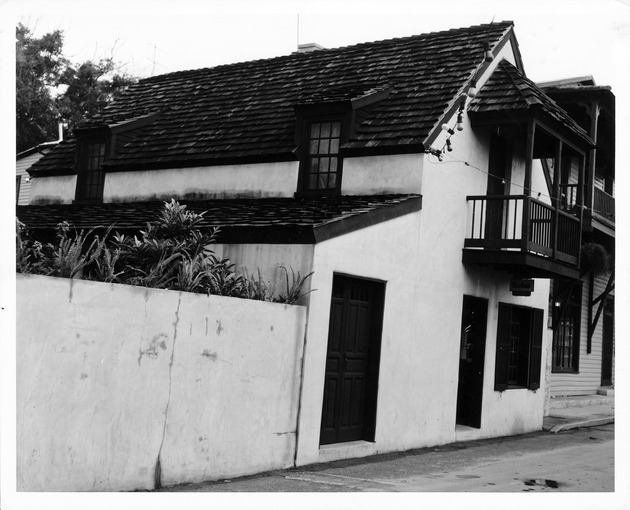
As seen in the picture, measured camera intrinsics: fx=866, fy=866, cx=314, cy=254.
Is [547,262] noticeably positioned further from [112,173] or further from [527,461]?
[112,173]

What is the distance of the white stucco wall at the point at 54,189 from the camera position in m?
18.8

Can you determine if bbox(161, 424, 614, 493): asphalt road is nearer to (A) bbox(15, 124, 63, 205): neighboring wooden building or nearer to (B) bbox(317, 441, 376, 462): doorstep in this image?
(B) bbox(317, 441, 376, 462): doorstep

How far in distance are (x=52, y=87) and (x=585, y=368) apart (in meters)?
22.7

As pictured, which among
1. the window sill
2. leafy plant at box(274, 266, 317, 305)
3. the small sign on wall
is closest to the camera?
leafy plant at box(274, 266, 317, 305)

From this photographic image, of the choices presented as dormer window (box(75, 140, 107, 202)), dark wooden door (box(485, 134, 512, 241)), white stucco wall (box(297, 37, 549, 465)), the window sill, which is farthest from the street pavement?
dormer window (box(75, 140, 107, 202))

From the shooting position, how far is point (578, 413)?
20469mm

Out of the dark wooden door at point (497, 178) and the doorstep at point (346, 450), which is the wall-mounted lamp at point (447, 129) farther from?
the doorstep at point (346, 450)

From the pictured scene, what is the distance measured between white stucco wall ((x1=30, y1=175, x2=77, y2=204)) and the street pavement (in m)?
9.88

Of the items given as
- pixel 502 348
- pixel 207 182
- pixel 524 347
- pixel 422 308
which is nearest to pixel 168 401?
pixel 422 308

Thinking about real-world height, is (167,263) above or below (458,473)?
above

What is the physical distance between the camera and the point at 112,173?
17.8 meters

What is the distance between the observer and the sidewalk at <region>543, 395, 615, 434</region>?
1828 cm

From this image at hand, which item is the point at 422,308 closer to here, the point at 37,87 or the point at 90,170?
the point at 90,170
